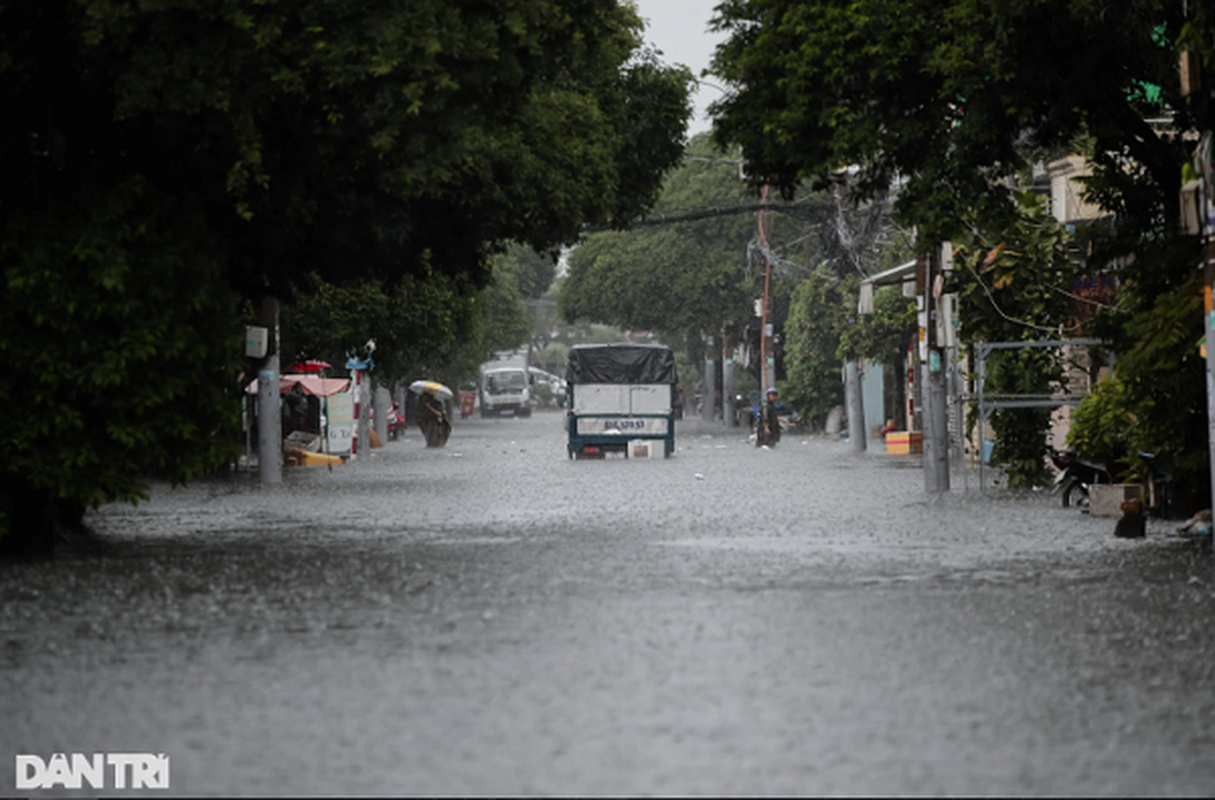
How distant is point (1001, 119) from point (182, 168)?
6.96m

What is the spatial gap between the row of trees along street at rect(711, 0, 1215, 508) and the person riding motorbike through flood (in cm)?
2985

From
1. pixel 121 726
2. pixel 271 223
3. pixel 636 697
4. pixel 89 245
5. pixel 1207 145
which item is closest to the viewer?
pixel 121 726

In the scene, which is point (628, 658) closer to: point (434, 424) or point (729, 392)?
point (434, 424)

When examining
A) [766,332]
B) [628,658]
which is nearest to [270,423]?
[628,658]

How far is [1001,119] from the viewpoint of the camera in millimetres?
17688

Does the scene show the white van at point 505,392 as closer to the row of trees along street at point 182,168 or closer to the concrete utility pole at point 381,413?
the concrete utility pole at point 381,413

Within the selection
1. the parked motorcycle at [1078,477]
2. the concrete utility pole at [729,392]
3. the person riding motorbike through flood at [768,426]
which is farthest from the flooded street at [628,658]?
the concrete utility pole at [729,392]

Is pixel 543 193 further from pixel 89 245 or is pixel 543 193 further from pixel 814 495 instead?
pixel 814 495

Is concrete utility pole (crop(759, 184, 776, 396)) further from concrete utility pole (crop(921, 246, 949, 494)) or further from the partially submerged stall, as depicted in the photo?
concrete utility pole (crop(921, 246, 949, 494))

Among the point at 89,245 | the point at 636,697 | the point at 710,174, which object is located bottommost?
the point at 636,697

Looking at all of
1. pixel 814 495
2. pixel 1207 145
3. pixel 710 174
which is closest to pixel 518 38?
pixel 1207 145

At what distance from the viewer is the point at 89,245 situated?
627 inches

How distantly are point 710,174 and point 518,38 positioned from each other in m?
59.7

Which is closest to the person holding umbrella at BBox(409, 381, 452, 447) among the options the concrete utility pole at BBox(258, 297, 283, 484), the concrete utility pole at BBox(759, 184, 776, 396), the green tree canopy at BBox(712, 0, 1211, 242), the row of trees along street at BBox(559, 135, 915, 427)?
the row of trees along street at BBox(559, 135, 915, 427)
